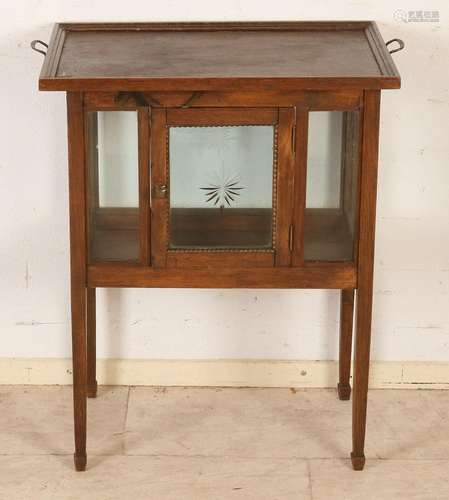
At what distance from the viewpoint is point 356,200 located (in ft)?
9.04

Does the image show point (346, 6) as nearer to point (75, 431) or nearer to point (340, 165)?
point (340, 165)

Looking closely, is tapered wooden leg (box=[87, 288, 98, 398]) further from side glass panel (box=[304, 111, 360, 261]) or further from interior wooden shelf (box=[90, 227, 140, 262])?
side glass panel (box=[304, 111, 360, 261])

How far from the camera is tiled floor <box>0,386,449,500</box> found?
2.86 metres

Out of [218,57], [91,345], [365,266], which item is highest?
Answer: [218,57]

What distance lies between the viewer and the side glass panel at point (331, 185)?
2.72 metres

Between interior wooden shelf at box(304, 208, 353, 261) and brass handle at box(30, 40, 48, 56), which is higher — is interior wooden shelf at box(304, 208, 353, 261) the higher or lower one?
the lower one

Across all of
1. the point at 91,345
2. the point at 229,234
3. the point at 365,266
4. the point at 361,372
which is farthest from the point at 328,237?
the point at 91,345

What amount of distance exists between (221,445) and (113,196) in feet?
2.54

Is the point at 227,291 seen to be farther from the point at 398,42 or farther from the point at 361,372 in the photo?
the point at 398,42

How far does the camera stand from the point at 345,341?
3340 mm

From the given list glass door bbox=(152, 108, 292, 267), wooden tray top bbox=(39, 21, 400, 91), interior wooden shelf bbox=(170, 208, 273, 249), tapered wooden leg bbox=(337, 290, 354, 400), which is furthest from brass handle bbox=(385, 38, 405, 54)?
tapered wooden leg bbox=(337, 290, 354, 400)

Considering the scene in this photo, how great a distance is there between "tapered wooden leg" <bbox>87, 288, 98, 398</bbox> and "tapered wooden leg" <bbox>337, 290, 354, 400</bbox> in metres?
0.74

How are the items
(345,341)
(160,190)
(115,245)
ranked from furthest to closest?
(345,341) < (115,245) < (160,190)

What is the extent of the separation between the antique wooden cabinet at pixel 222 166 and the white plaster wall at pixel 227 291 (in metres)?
0.26
